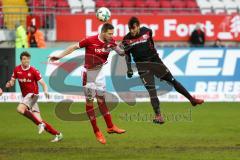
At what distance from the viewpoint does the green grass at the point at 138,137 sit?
1315 cm

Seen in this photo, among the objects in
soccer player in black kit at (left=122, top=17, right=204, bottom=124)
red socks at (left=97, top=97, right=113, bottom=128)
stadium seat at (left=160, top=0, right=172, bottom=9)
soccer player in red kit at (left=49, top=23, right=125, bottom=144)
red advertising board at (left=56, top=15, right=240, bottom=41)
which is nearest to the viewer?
soccer player in red kit at (left=49, top=23, right=125, bottom=144)

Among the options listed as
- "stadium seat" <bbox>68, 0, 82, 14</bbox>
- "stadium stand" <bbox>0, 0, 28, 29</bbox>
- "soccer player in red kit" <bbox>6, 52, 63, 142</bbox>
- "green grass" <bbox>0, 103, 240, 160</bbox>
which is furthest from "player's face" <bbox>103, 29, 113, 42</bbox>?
"stadium seat" <bbox>68, 0, 82, 14</bbox>

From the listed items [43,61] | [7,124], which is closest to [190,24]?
[43,61]

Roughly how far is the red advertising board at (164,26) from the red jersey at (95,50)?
39.2 ft

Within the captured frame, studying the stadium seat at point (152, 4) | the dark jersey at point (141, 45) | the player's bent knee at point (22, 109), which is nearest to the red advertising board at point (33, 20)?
the stadium seat at point (152, 4)

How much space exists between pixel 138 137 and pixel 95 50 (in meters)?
2.59

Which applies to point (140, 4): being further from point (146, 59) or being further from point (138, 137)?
point (138, 137)

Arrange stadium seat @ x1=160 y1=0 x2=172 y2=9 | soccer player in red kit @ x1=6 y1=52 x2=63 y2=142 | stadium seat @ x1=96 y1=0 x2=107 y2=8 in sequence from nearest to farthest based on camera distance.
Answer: soccer player in red kit @ x1=6 y1=52 x2=63 y2=142 → stadium seat @ x1=96 y1=0 x2=107 y2=8 → stadium seat @ x1=160 y1=0 x2=172 y2=9

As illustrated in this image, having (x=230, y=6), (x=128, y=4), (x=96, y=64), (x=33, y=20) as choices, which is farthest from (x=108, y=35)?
(x=230, y=6)

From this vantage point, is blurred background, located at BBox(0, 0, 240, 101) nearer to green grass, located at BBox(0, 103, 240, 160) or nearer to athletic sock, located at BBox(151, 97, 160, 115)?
green grass, located at BBox(0, 103, 240, 160)

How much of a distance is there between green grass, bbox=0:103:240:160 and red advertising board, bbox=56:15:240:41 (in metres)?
5.04

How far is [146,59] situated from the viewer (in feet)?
52.1

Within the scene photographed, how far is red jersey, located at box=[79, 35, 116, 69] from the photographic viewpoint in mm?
14344

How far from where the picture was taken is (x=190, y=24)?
89.6 feet
